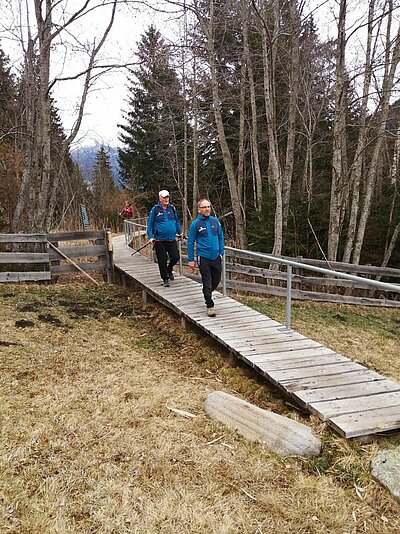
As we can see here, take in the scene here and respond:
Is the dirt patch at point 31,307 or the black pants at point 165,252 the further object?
the black pants at point 165,252

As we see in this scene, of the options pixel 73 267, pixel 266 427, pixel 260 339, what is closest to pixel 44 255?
pixel 73 267

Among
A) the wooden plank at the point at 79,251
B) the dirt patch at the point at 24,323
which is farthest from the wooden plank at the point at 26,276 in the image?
the dirt patch at the point at 24,323

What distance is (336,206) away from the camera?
10.9m

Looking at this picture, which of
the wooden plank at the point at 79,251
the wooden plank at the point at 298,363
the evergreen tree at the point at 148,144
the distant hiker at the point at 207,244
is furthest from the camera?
the evergreen tree at the point at 148,144

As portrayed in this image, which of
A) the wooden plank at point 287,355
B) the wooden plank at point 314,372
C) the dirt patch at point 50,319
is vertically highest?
the dirt patch at point 50,319

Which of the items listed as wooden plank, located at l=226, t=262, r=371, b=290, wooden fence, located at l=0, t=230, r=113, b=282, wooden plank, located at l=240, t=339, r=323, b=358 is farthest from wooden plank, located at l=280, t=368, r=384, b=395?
wooden fence, located at l=0, t=230, r=113, b=282

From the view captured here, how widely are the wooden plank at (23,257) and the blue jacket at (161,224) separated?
113 inches

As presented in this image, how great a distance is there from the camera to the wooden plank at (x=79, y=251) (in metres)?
9.20

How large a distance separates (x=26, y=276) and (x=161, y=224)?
3.45m

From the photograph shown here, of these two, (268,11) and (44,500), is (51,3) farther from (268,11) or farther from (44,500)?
(44,500)

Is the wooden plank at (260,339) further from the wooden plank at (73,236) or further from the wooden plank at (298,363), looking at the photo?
the wooden plank at (73,236)

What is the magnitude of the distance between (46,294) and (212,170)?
52.1 ft

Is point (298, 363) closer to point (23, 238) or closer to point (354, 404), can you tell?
point (354, 404)

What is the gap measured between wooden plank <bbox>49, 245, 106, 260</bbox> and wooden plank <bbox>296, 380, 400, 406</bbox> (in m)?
7.03
